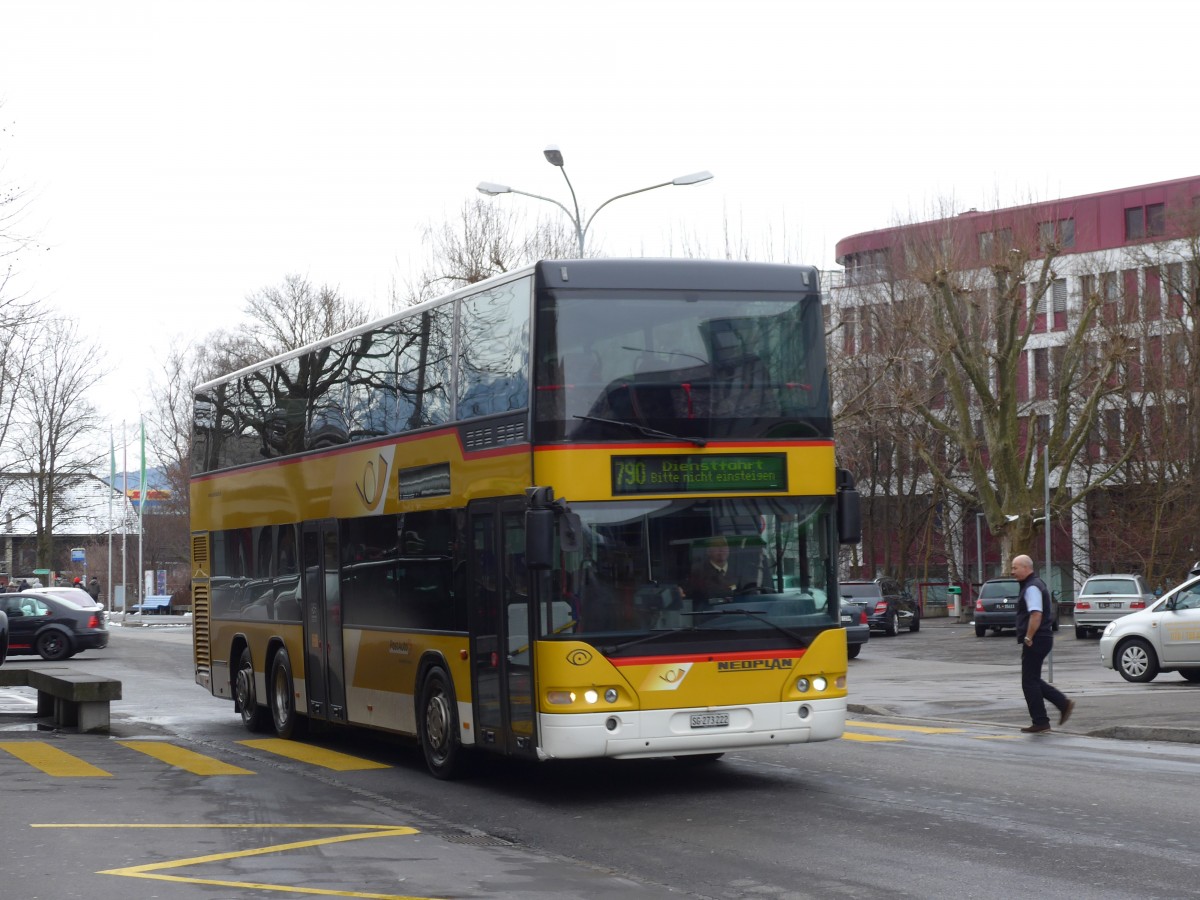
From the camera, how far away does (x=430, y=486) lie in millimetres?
13508

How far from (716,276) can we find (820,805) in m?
3.90

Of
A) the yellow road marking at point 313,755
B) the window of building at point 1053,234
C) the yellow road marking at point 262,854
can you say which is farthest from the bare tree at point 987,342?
the yellow road marking at point 262,854

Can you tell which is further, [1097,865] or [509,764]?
[509,764]

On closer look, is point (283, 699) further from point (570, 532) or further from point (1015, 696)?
point (1015, 696)

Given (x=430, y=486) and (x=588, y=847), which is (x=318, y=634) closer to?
(x=430, y=486)

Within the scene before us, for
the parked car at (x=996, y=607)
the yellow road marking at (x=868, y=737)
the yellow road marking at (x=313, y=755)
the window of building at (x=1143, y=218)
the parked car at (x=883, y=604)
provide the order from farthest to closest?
the window of building at (x=1143, y=218) < the parked car at (x=996, y=607) < the parked car at (x=883, y=604) < the yellow road marking at (x=868, y=737) < the yellow road marking at (x=313, y=755)

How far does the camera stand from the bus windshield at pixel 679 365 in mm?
11594

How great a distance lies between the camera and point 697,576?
38.4 feet

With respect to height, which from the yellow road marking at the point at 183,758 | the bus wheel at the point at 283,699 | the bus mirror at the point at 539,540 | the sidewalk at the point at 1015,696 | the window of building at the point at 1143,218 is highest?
the window of building at the point at 1143,218

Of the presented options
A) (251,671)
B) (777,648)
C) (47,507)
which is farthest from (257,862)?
(47,507)

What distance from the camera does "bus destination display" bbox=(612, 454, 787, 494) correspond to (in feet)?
38.0

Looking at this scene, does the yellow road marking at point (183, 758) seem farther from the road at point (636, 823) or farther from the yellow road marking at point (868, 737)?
the yellow road marking at point (868, 737)

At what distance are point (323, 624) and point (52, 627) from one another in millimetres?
24720

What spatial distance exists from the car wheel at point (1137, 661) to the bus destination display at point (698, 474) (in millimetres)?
13599
